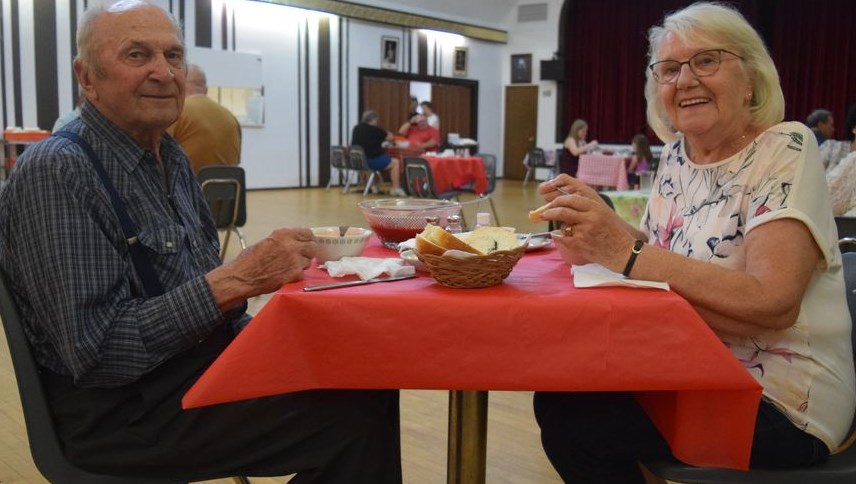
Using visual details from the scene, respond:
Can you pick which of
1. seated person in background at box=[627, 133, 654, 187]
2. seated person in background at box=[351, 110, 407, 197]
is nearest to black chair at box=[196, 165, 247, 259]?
seated person in background at box=[627, 133, 654, 187]

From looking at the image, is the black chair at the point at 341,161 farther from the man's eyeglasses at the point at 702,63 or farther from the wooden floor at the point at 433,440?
the man's eyeglasses at the point at 702,63

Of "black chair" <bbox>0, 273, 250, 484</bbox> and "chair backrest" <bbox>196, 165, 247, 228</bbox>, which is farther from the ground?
"chair backrest" <bbox>196, 165, 247, 228</bbox>

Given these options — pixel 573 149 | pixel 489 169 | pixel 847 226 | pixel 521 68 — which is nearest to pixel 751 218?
pixel 847 226

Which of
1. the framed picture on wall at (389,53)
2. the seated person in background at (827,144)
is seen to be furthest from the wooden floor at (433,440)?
the framed picture on wall at (389,53)

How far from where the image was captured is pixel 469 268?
1236mm

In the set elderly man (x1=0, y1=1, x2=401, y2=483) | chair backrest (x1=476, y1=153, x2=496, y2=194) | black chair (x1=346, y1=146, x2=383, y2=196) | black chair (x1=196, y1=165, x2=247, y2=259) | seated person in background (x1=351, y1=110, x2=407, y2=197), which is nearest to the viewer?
elderly man (x1=0, y1=1, x2=401, y2=483)

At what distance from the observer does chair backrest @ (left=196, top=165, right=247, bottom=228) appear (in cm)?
473

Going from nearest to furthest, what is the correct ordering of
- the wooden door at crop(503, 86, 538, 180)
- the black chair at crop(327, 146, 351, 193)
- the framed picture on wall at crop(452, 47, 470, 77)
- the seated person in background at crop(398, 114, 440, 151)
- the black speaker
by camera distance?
the black chair at crop(327, 146, 351, 193) < the seated person in background at crop(398, 114, 440, 151) < the black speaker < the framed picture on wall at crop(452, 47, 470, 77) < the wooden door at crop(503, 86, 538, 180)

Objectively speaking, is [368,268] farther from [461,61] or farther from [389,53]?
[461,61]

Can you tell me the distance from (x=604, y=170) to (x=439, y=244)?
922 cm

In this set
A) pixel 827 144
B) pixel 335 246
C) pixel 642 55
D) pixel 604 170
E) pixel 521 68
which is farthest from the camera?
pixel 521 68

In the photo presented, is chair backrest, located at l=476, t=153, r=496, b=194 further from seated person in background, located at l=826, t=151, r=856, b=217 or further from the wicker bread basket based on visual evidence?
the wicker bread basket

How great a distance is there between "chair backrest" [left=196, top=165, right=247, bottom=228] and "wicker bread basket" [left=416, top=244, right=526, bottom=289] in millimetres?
3673

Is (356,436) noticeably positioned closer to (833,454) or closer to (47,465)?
(47,465)
